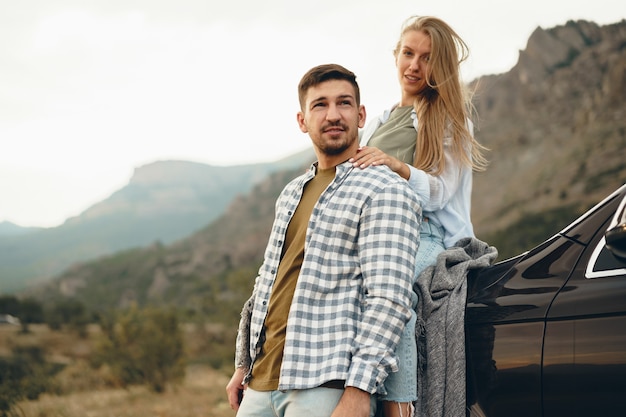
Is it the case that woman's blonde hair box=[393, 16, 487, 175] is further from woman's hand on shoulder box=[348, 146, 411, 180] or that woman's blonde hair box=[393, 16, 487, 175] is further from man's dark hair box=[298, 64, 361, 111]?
man's dark hair box=[298, 64, 361, 111]

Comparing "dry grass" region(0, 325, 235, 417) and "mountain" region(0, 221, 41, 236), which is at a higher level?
"mountain" region(0, 221, 41, 236)

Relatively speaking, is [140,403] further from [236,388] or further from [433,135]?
[433,135]

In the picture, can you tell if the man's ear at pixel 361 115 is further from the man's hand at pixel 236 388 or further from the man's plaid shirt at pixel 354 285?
the man's hand at pixel 236 388

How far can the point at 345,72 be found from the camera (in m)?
2.73

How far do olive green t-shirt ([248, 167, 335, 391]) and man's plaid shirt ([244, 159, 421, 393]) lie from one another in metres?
0.06

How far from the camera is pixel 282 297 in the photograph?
8.41ft

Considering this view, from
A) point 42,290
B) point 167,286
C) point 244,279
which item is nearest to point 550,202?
point 244,279

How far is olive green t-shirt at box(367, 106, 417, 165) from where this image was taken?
320 centimetres

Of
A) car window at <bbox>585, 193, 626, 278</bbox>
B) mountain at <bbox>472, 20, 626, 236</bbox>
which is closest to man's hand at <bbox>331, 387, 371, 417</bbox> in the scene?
car window at <bbox>585, 193, 626, 278</bbox>

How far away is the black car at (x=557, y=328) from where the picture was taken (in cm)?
201

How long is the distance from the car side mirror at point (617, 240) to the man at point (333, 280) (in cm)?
69

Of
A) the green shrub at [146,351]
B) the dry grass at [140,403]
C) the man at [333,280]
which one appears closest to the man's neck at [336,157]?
the man at [333,280]

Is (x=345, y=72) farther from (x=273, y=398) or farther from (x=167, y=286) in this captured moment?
(x=167, y=286)

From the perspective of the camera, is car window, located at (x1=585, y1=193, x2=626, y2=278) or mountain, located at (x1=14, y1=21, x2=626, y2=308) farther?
mountain, located at (x1=14, y1=21, x2=626, y2=308)
